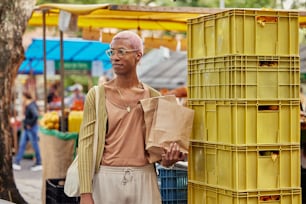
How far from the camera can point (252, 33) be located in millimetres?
5879

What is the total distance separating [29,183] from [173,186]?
373 inches

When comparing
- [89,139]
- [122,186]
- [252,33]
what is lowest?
[122,186]

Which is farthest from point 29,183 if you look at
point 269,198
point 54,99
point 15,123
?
point 269,198

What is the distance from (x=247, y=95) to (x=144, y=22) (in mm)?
7916

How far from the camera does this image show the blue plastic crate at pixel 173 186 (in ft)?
24.6

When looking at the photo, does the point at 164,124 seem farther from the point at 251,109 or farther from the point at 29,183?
the point at 29,183

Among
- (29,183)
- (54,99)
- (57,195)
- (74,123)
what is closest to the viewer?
(57,195)

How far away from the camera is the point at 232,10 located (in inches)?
230

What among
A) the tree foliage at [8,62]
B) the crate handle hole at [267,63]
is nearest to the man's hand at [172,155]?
the crate handle hole at [267,63]

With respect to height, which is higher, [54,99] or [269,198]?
[54,99]

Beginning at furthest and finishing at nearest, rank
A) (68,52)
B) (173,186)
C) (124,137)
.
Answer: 1. (68,52)
2. (173,186)
3. (124,137)

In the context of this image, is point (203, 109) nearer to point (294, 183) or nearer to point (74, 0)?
point (294, 183)

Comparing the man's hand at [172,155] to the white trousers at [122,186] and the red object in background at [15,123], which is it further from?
the red object in background at [15,123]

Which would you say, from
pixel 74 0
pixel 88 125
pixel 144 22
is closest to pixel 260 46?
pixel 88 125
